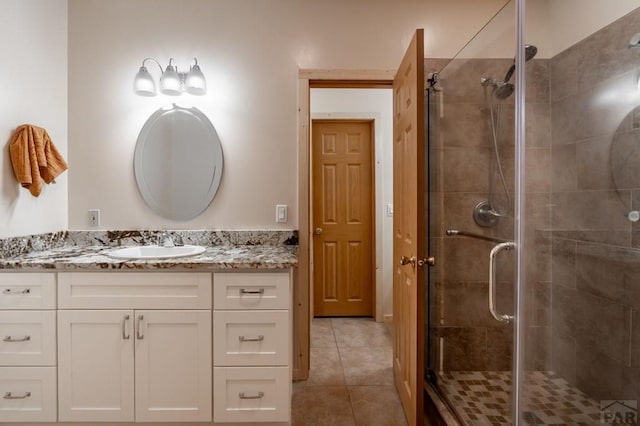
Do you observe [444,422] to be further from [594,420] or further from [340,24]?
[340,24]

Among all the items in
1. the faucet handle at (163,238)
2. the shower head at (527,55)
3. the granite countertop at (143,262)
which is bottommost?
the granite countertop at (143,262)

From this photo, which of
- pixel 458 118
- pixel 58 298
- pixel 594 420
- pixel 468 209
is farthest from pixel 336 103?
pixel 594 420

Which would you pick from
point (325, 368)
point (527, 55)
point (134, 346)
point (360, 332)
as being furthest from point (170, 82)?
point (360, 332)

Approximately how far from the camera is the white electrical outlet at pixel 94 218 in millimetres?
2414

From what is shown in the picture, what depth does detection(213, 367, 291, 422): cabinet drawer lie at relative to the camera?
5.86 ft

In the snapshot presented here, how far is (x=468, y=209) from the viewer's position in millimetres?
2047

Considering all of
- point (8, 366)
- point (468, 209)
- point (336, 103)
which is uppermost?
point (336, 103)

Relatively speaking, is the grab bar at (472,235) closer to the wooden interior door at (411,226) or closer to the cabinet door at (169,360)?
the wooden interior door at (411,226)

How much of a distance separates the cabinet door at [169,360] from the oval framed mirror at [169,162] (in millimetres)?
824

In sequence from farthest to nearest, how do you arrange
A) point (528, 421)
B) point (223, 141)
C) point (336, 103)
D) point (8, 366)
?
point (336, 103), point (223, 141), point (8, 366), point (528, 421)

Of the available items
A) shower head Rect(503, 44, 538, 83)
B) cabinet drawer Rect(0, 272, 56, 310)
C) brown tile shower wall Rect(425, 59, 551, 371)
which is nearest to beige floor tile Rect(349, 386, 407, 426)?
brown tile shower wall Rect(425, 59, 551, 371)

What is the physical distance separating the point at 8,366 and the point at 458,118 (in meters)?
2.59

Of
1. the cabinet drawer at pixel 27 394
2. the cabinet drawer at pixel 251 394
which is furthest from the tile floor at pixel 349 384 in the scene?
the cabinet drawer at pixel 27 394

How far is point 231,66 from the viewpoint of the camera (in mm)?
2418
